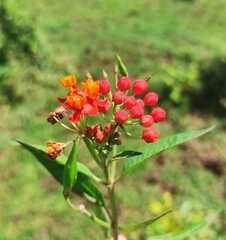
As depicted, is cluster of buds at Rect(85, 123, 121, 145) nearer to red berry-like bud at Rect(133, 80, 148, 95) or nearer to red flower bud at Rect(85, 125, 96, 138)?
red flower bud at Rect(85, 125, 96, 138)

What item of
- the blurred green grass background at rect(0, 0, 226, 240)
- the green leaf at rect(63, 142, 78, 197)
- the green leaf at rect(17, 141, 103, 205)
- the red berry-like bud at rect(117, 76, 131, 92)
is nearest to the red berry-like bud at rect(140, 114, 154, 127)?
the red berry-like bud at rect(117, 76, 131, 92)

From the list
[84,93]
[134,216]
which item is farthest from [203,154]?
[84,93]

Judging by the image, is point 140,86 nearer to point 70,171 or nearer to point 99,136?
point 99,136

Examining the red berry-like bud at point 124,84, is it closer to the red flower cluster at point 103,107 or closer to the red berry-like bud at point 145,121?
the red flower cluster at point 103,107

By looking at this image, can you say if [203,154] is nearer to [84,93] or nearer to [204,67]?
[204,67]

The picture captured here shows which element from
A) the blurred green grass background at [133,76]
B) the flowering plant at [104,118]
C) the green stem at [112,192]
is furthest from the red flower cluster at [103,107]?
the blurred green grass background at [133,76]

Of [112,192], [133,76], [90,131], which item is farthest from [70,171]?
[133,76]
